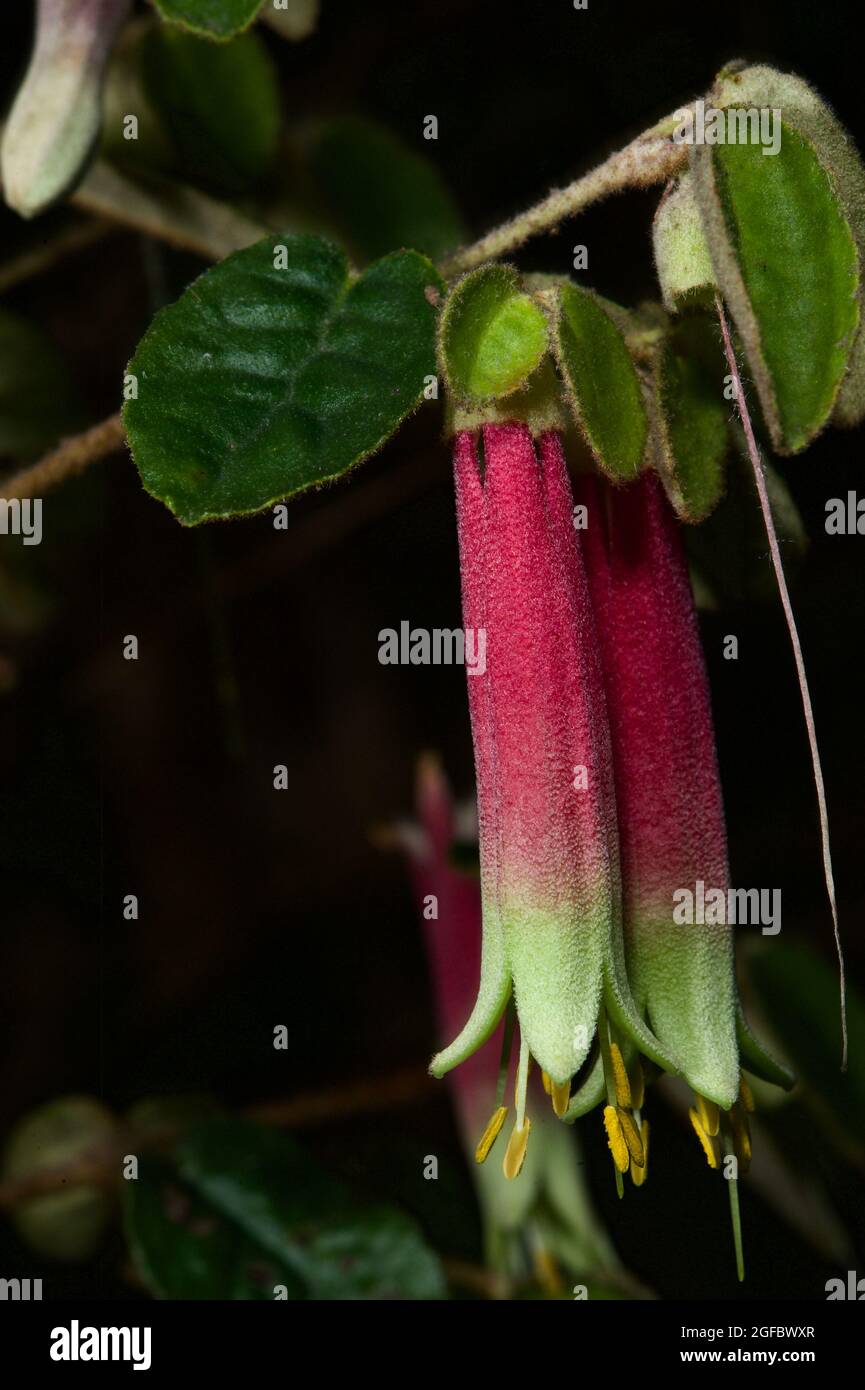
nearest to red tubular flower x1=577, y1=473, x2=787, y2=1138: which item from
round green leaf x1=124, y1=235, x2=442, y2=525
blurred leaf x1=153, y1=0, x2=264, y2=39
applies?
round green leaf x1=124, y1=235, x2=442, y2=525

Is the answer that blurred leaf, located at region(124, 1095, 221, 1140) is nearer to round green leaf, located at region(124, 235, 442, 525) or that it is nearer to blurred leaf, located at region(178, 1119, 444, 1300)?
blurred leaf, located at region(178, 1119, 444, 1300)

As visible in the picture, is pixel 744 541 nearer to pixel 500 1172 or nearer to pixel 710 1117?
pixel 710 1117
